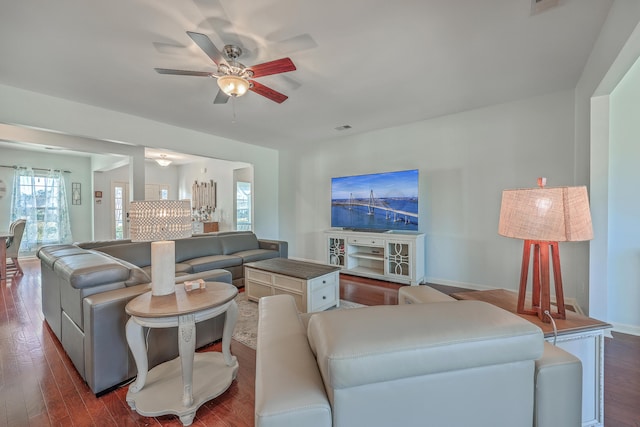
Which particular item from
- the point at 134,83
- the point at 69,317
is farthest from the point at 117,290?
the point at 134,83

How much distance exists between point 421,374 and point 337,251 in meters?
3.96

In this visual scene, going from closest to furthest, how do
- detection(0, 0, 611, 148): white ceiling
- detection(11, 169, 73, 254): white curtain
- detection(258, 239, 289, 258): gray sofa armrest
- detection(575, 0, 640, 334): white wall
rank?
detection(0, 0, 611, 148): white ceiling < detection(575, 0, 640, 334): white wall < detection(258, 239, 289, 258): gray sofa armrest < detection(11, 169, 73, 254): white curtain

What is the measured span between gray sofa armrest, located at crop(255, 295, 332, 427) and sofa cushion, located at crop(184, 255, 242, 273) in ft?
8.86

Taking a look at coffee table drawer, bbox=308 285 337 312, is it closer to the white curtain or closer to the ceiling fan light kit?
the ceiling fan light kit

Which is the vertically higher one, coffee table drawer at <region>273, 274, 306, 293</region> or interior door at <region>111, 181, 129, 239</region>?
interior door at <region>111, 181, 129, 239</region>

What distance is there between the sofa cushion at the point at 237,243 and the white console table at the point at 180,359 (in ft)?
8.37

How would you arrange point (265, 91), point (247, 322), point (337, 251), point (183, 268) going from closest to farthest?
point (265, 91) < point (247, 322) < point (183, 268) < point (337, 251)

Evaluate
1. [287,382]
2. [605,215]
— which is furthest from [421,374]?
[605,215]

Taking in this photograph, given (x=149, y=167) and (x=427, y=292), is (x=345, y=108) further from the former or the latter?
(x=149, y=167)

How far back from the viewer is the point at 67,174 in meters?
6.72

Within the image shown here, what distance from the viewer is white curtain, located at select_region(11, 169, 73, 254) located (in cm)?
607

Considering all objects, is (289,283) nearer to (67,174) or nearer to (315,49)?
(315,49)

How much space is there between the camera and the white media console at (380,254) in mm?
3941

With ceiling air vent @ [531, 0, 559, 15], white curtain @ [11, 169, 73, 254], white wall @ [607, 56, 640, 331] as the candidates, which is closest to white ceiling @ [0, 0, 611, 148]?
ceiling air vent @ [531, 0, 559, 15]
